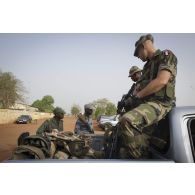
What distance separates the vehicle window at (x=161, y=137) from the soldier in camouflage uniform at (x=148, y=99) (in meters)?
0.07

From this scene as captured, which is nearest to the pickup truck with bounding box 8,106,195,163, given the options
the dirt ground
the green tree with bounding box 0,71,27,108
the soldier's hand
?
the soldier's hand

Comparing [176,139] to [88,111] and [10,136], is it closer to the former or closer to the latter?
[88,111]

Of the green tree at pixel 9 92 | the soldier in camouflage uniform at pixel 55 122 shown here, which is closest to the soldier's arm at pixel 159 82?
the soldier in camouflage uniform at pixel 55 122

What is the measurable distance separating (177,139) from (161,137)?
0.31 metres

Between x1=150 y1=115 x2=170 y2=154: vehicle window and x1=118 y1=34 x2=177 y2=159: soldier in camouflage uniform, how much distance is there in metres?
0.07

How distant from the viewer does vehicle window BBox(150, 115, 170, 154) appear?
179cm

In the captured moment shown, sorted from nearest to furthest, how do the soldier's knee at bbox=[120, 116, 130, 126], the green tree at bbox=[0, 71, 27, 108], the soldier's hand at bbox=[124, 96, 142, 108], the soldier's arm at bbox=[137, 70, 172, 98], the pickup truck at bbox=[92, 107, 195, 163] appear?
the pickup truck at bbox=[92, 107, 195, 163], the soldier's knee at bbox=[120, 116, 130, 126], the soldier's arm at bbox=[137, 70, 172, 98], the soldier's hand at bbox=[124, 96, 142, 108], the green tree at bbox=[0, 71, 27, 108]

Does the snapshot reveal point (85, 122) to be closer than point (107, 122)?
No

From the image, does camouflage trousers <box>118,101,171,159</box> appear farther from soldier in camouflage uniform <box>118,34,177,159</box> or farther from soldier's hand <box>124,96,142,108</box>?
soldier's hand <box>124,96,142,108</box>

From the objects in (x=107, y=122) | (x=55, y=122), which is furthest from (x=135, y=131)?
(x=55, y=122)

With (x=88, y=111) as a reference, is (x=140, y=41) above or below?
above

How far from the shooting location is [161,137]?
1.87 meters

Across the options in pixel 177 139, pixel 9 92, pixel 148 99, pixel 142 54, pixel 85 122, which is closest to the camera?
pixel 177 139

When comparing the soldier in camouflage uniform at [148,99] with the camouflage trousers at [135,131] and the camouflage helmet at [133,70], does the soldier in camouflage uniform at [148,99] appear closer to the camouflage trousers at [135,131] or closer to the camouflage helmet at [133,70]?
the camouflage trousers at [135,131]
